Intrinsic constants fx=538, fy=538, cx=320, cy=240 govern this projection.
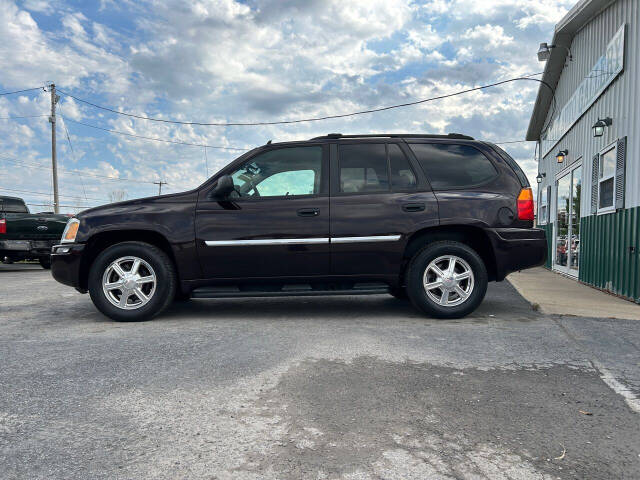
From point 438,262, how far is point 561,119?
1066 cm

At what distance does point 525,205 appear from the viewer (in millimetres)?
5551

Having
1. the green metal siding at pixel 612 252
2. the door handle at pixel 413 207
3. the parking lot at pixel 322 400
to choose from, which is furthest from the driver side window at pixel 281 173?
the green metal siding at pixel 612 252

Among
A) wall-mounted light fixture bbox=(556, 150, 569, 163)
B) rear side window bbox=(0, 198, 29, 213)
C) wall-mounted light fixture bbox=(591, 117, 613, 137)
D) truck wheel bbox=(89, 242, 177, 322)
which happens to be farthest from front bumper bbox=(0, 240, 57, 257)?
wall-mounted light fixture bbox=(556, 150, 569, 163)

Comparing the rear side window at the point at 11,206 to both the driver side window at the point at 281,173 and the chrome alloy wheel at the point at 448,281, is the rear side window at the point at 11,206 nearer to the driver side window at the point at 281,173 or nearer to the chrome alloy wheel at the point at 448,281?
the driver side window at the point at 281,173

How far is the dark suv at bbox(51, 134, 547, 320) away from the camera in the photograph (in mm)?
5430

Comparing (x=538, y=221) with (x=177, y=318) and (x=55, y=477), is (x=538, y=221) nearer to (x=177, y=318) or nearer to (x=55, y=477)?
(x=177, y=318)

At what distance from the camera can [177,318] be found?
224 inches

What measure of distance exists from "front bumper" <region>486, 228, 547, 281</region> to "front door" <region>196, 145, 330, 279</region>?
1732 mm

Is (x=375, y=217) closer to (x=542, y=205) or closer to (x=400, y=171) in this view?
(x=400, y=171)

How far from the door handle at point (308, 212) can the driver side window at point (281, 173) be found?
0.21 metres

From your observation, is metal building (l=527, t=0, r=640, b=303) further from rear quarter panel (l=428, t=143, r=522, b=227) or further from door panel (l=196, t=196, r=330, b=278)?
door panel (l=196, t=196, r=330, b=278)

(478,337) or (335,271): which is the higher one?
(335,271)

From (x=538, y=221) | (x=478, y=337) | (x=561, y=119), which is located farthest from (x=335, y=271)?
(x=538, y=221)

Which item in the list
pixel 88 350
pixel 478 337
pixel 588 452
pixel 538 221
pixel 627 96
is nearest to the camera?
pixel 588 452
